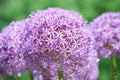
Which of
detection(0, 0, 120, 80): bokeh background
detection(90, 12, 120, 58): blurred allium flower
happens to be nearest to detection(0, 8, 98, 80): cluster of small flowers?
detection(90, 12, 120, 58): blurred allium flower

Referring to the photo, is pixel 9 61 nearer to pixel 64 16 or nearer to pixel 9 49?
pixel 9 49

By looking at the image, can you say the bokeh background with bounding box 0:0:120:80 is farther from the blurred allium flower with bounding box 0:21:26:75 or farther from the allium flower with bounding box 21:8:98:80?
the allium flower with bounding box 21:8:98:80

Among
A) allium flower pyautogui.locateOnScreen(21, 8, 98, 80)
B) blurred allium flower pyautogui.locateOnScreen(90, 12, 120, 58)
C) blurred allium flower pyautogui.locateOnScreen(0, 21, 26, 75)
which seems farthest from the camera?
blurred allium flower pyautogui.locateOnScreen(90, 12, 120, 58)

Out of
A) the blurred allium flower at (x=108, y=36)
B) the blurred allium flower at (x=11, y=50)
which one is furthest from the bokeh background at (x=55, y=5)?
the blurred allium flower at (x=11, y=50)

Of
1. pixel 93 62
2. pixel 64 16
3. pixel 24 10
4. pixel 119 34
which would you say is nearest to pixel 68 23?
pixel 64 16

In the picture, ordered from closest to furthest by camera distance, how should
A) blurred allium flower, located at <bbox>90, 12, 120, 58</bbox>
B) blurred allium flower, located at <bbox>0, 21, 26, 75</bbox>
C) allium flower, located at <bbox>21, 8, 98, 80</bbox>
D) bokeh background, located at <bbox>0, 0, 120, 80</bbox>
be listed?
allium flower, located at <bbox>21, 8, 98, 80</bbox>, blurred allium flower, located at <bbox>0, 21, 26, 75</bbox>, blurred allium flower, located at <bbox>90, 12, 120, 58</bbox>, bokeh background, located at <bbox>0, 0, 120, 80</bbox>

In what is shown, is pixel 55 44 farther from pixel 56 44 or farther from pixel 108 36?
pixel 108 36

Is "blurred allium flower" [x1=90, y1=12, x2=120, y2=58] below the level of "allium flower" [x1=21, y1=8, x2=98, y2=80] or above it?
above
